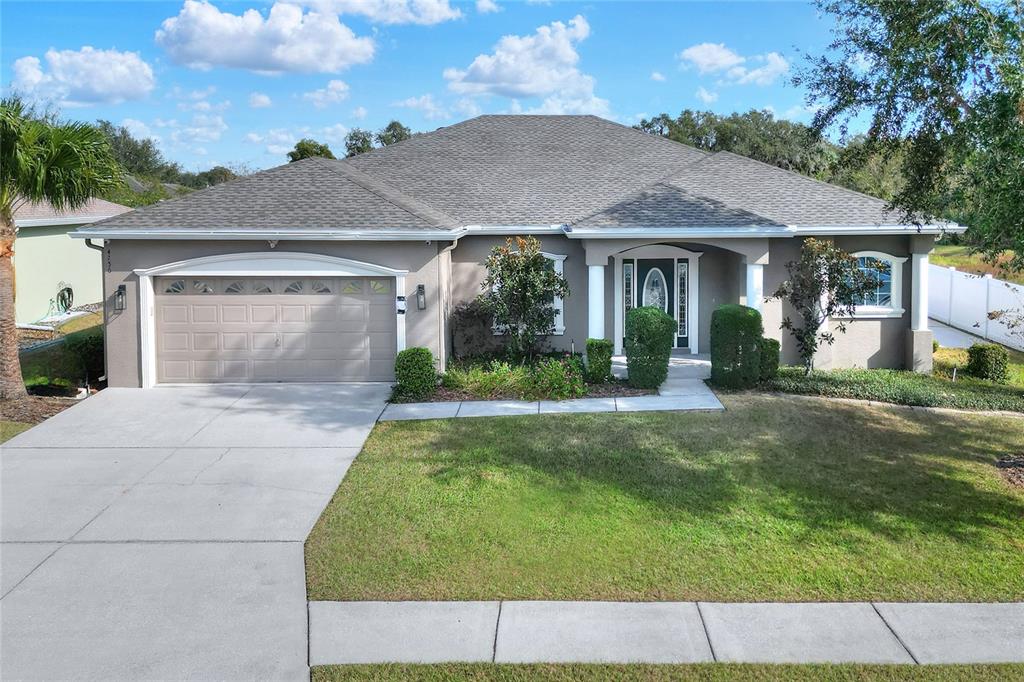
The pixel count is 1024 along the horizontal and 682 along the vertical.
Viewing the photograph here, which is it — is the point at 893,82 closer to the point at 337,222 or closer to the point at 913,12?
the point at 913,12

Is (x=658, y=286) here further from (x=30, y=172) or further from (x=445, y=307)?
(x=30, y=172)

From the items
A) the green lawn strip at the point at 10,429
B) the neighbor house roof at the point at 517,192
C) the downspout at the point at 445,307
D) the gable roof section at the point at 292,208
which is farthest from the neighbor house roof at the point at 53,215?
the downspout at the point at 445,307

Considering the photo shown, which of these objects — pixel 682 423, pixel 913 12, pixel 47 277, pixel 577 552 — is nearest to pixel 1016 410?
pixel 682 423

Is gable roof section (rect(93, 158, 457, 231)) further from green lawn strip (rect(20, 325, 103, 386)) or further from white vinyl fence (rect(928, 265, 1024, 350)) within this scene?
white vinyl fence (rect(928, 265, 1024, 350))

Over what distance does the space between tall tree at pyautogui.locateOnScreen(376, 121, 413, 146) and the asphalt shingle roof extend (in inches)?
866

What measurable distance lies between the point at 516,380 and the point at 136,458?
6.06 m

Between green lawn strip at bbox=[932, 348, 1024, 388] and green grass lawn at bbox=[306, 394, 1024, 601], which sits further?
green lawn strip at bbox=[932, 348, 1024, 388]

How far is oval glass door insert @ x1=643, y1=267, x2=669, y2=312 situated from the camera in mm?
17781

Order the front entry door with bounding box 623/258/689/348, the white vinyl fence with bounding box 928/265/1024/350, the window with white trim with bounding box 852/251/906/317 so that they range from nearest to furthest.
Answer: the window with white trim with bounding box 852/251/906/317 < the front entry door with bounding box 623/258/689/348 < the white vinyl fence with bounding box 928/265/1024/350

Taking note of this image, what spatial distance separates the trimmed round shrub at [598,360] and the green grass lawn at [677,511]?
2.02 meters

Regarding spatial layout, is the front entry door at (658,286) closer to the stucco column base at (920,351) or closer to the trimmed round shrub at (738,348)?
the trimmed round shrub at (738,348)

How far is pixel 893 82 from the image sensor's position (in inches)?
424

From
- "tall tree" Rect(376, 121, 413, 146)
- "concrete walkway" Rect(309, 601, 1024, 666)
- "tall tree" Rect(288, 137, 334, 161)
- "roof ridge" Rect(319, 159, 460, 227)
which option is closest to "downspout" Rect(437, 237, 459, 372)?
"roof ridge" Rect(319, 159, 460, 227)

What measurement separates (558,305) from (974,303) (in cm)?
1237
